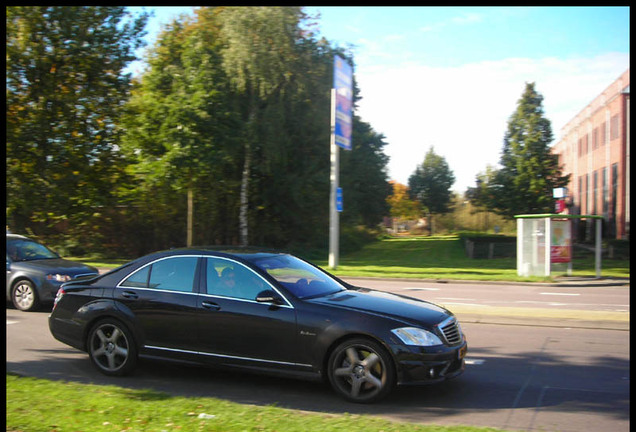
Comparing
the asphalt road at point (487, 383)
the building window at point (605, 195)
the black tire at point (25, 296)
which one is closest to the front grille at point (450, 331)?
the asphalt road at point (487, 383)

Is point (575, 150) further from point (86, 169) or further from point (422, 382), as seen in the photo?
point (422, 382)

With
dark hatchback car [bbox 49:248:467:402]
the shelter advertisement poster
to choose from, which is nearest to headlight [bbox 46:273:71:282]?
dark hatchback car [bbox 49:248:467:402]

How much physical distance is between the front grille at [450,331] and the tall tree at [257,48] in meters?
25.3

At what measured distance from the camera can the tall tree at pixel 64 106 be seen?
27844 mm

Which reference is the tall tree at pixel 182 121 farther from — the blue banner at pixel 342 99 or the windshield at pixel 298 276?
the windshield at pixel 298 276

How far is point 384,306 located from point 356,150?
34.3 metres

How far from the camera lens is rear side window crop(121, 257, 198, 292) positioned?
22.5 ft

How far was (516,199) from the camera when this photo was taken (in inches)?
1921

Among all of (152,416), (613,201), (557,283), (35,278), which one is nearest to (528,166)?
(613,201)

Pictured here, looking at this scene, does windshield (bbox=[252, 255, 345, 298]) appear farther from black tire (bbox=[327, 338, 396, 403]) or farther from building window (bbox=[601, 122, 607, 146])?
building window (bbox=[601, 122, 607, 146])

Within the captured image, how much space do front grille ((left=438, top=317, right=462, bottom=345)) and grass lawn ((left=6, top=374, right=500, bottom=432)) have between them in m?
1.29

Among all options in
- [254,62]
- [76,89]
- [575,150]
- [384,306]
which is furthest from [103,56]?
[575,150]

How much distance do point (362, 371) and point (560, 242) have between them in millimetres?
17394

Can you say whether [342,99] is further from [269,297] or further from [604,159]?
[604,159]
